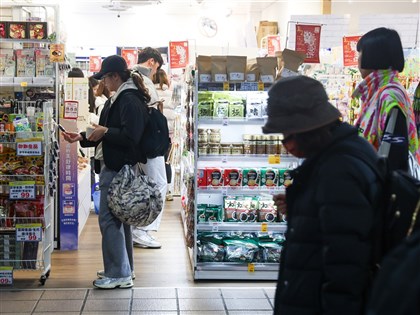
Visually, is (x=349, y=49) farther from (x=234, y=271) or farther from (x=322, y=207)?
(x=322, y=207)

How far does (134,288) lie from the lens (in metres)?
5.66

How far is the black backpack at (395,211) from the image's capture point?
211 cm

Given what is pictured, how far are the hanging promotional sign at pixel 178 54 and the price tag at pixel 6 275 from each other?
6.72 metres

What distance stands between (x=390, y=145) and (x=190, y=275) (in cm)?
317

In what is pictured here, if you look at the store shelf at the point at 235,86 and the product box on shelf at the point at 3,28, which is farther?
the product box on shelf at the point at 3,28

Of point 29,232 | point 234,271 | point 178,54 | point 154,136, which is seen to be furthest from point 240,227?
point 178,54

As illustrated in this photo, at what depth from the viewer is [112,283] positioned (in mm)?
5574

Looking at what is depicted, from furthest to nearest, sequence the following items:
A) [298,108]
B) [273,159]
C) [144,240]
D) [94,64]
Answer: [94,64]
[144,240]
[273,159]
[298,108]

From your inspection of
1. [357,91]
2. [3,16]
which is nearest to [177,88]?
[3,16]

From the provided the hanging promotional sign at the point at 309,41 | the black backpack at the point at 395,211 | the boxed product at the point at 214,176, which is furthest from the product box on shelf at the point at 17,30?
the black backpack at the point at 395,211

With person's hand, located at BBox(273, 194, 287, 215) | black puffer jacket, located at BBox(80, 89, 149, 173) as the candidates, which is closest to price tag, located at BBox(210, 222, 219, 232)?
black puffer jacket, located at BBox(80, 89, 149, 173)

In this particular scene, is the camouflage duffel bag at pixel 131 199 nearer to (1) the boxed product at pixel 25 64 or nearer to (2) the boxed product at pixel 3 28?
(1) the boxed product at pixel 25 64

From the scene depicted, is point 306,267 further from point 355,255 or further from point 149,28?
point 149,28

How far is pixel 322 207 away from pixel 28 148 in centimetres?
366
